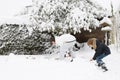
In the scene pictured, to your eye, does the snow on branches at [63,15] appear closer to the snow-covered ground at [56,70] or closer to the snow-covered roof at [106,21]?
the snow-covered roof at [106,21]

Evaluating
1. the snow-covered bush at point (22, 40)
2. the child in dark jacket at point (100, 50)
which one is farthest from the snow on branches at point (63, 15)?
the child in dark jacket at point (100, 50)

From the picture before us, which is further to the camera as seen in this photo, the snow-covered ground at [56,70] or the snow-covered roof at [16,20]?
the snow-covered roof at [16,20]

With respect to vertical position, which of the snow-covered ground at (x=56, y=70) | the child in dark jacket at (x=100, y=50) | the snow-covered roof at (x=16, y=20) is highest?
the snow-covered roof at (x=16, y=20)

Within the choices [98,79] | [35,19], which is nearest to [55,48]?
[35,19]

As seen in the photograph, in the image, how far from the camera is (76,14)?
43.5 ft

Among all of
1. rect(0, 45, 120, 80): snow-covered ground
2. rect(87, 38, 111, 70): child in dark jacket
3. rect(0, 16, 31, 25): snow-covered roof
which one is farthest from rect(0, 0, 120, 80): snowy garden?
rect(87, 38, 111, 70): child in dark jacket

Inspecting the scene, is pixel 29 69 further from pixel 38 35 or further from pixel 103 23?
pixel 103 23

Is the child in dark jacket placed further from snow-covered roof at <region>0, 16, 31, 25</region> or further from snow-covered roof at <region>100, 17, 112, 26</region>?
snow-covered roof at <region>100, 17, 112, 26</region>

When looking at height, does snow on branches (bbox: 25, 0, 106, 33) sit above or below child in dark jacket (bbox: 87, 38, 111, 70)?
above

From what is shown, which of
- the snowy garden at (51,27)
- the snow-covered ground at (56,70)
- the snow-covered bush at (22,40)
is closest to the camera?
the snow-covered ground at (56,70)

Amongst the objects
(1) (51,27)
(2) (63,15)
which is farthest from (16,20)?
(2) (63,15)

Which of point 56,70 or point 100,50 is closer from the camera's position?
point 100,50

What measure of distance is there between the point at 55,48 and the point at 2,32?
9.36 feet

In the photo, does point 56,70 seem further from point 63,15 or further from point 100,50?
point 63,15
